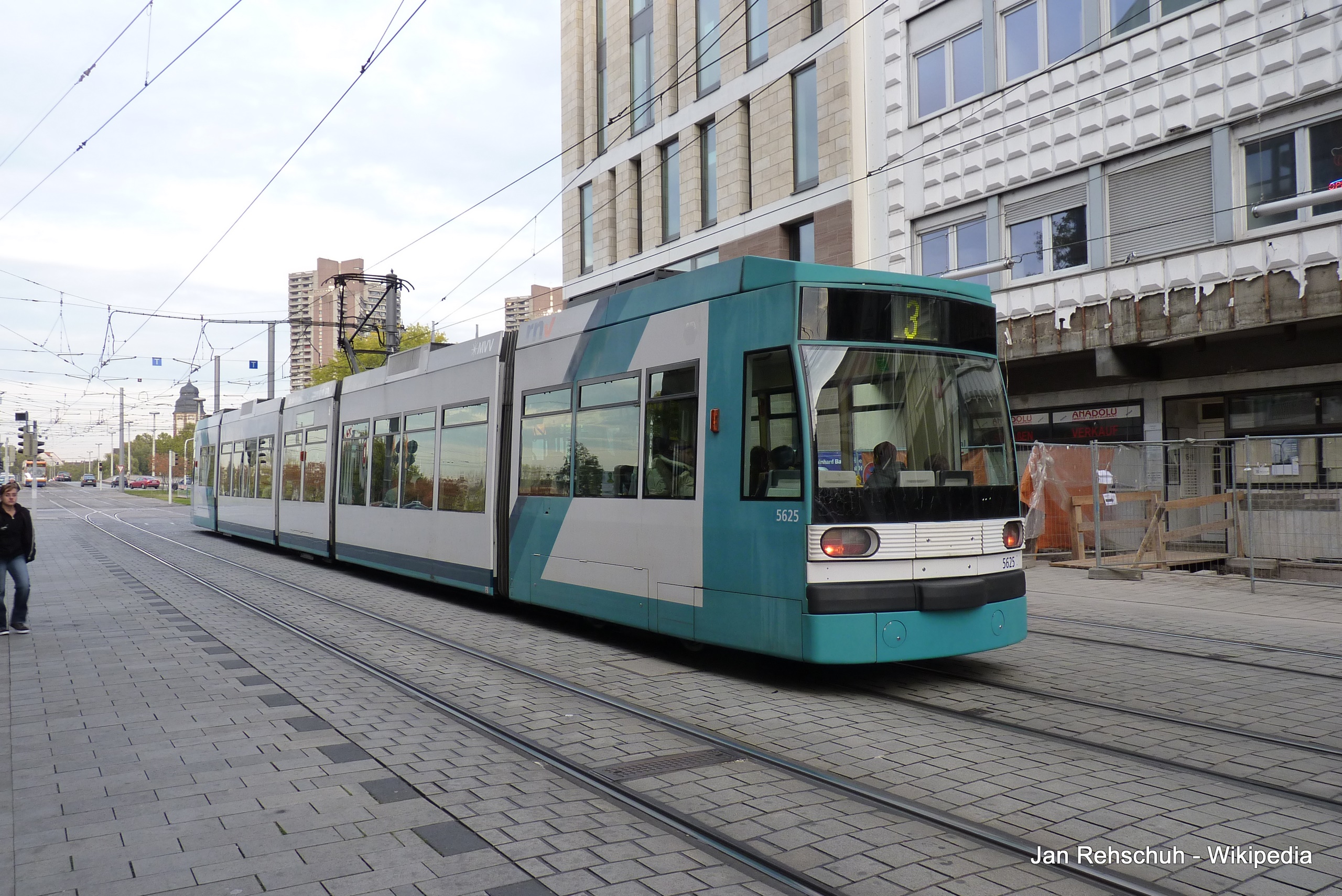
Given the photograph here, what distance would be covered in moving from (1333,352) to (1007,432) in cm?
1009

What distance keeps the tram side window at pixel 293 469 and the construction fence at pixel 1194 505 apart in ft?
40.8

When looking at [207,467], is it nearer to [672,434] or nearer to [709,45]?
[709,45]

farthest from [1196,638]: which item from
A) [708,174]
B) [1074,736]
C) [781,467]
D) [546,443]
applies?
[708,174]

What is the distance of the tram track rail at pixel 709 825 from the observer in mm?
3609

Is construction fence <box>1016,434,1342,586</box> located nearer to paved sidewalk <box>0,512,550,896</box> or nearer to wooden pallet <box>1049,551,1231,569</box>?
wooden pallet <box>1049,551,1231,569</box>

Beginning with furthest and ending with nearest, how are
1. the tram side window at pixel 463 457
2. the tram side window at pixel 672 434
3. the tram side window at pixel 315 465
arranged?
the tram side window at pixel 315 465 < the tram side window at pixel 463 457 < the tram side window at pixel 672 434

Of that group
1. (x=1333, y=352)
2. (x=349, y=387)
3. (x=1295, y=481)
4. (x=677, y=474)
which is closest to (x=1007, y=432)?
(x=677, y=474)

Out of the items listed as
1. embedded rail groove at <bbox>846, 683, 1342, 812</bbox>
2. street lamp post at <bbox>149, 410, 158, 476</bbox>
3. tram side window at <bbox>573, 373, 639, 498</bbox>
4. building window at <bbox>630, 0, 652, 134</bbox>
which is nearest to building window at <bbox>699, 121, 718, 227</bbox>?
building window at <bbox>630, 0, 652, 134</bbox>

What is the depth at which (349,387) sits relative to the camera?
631 inches

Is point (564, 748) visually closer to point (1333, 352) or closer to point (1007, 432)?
point (1007, 432)

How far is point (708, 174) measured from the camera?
25.9 m

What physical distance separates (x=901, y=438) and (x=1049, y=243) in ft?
42.0

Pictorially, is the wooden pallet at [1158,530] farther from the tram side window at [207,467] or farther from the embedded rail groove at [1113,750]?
the tram side window at [207,467]

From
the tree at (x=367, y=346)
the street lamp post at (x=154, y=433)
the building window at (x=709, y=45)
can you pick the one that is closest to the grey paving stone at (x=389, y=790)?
the building window at (x=709, y=45)
